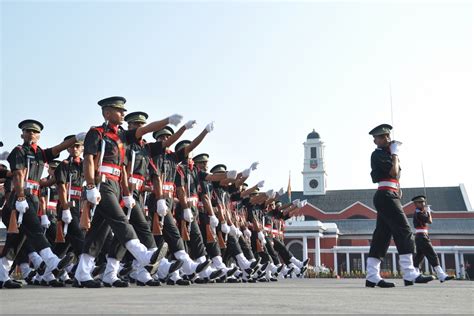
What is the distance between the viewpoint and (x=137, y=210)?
24.8 feet

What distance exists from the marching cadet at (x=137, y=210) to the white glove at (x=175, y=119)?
2.40ft

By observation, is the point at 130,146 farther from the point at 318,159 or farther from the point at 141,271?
the point at 318,159

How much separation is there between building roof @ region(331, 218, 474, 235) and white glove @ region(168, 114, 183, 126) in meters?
45.6

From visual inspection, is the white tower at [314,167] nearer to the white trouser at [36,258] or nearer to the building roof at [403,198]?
the building roof at [403,198]

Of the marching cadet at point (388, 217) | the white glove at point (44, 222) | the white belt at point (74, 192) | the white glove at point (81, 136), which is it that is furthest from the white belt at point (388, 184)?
the white glove at point (44, 222)

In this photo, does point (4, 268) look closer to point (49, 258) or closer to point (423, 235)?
point (49, 258)

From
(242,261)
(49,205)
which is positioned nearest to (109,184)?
(49,205)

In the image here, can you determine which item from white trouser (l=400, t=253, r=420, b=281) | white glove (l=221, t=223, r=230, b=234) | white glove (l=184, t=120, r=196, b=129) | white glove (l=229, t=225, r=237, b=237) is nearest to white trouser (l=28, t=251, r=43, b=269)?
white glove (l=184, t=120, r=196, b=129)

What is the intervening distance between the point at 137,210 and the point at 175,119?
1423 mm

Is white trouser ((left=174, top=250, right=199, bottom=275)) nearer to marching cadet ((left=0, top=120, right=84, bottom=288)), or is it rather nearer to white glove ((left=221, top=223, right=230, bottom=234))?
marching cadet ((left=0, top=120, right=84, bottom=288))

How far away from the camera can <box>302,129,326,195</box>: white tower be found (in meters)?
70.6

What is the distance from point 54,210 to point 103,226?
4.47 m

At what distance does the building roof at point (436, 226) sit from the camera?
5044cm

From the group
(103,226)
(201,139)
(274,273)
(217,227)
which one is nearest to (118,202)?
(103,226)
